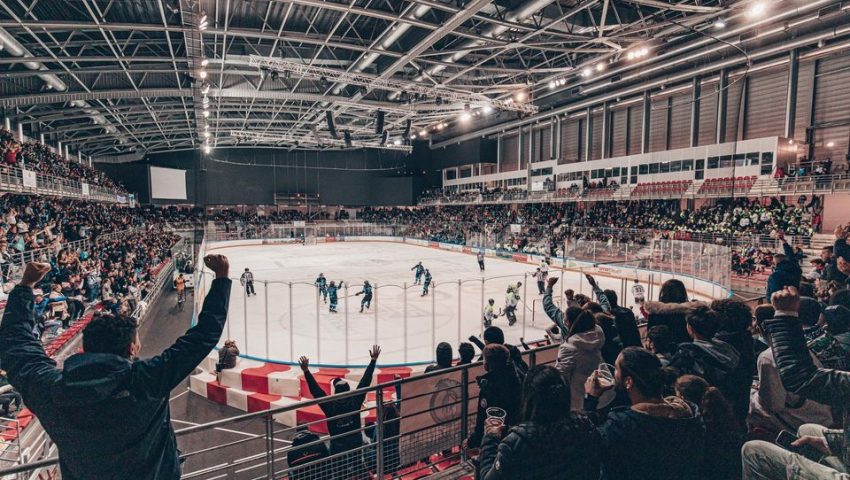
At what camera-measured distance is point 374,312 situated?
14.2 meters

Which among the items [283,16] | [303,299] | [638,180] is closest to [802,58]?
[638,180]

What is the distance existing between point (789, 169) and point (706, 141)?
272 inches

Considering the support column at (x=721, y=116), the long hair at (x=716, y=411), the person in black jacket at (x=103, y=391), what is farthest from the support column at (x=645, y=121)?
the person in black jacket at (x=103, y=391)

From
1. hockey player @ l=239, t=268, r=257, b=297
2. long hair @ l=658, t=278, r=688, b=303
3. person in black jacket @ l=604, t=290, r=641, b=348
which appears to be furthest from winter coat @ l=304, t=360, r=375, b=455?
hockey player @ l=239, t=268, r=257, b=297

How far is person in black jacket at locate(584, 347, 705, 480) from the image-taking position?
2246 millimetres

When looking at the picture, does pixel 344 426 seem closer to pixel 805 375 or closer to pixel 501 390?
pixel 501 390

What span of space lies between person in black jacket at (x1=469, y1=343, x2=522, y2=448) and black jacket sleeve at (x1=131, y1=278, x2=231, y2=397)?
2.03 metres

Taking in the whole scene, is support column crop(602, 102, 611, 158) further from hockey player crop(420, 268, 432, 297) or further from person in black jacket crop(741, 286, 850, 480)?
person in black jacket crop(741, 286, 850, 480)

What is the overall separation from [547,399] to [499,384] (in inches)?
51.1

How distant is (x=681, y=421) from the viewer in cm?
226

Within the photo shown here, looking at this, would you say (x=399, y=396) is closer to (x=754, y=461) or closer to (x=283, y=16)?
(x=754, y=461)

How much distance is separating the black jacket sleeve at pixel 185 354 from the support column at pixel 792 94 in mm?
33649

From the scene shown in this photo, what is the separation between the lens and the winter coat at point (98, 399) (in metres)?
1.93

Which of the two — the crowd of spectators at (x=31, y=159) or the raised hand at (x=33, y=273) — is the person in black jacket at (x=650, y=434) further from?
the crowd of spectators at (x=31, y=159)
